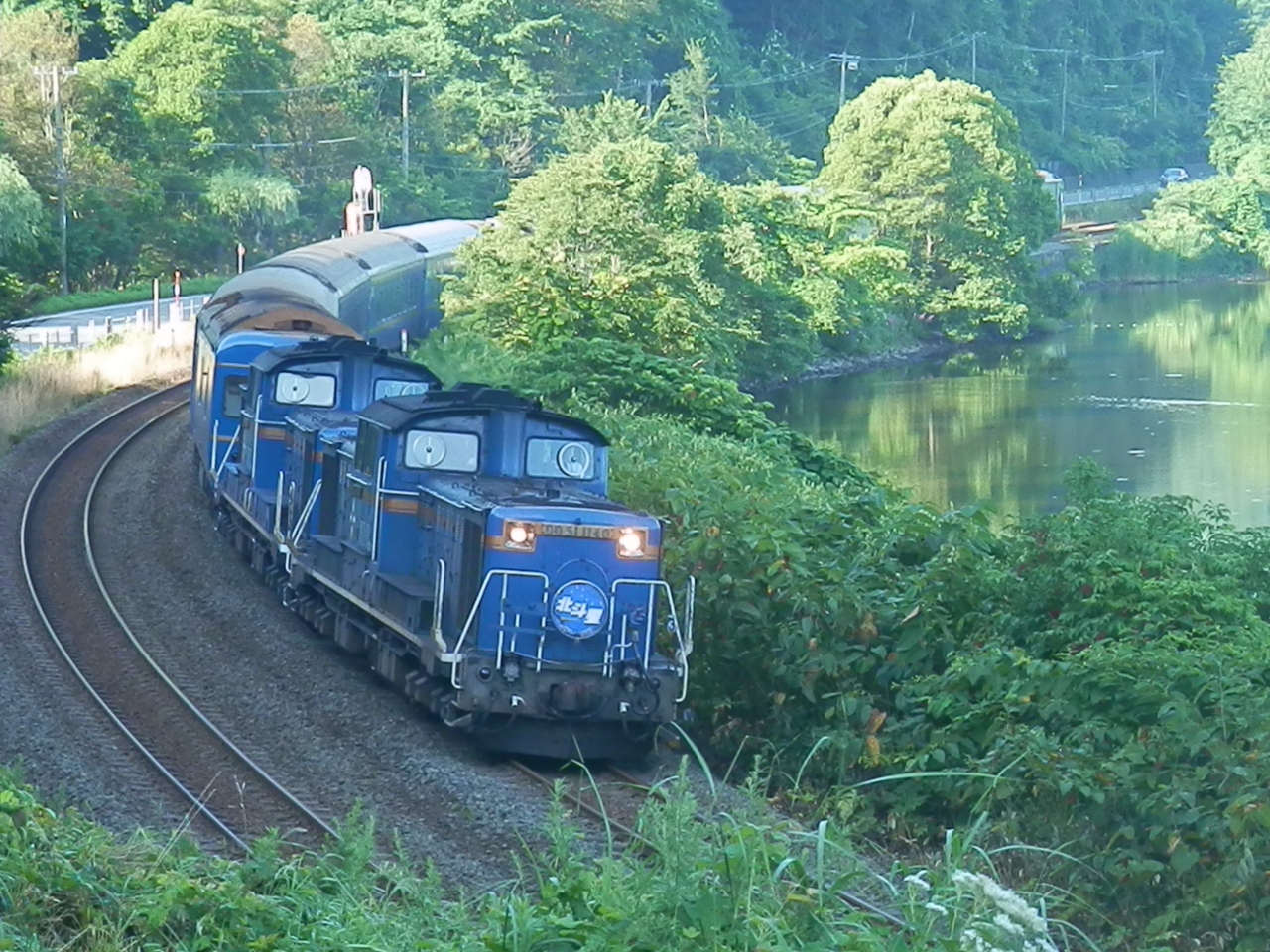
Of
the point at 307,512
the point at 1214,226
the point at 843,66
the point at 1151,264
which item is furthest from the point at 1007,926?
the point at 843,66

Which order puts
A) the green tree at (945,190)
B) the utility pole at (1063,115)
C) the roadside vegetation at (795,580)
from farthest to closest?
1. the utility pole at (1063,115)
2. the green tree at (945,190)
3. the roadside vegetation at (795,580)

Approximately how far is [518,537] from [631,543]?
82 cm

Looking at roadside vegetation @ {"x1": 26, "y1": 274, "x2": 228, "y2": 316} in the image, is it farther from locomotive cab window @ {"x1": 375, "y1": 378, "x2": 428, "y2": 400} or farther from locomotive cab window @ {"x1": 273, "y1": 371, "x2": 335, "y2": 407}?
locomotive cab window @ {"x1": 375, "y1": 378, "x2": 428, "y2": 400}

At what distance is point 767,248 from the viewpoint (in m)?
48.8

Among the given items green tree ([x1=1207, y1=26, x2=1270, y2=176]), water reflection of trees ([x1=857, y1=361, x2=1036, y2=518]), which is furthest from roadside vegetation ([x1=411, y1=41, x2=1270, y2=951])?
green tree ([x1=1207, y1=26, x2=1270, y2=176])

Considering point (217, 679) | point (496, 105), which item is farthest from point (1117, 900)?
point (496, 105)

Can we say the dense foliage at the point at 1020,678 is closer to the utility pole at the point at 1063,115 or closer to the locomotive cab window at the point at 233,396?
the locomotive cab window at the point at 233,396

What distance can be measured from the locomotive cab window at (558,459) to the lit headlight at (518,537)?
182 cm

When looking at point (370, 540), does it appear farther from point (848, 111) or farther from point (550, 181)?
point (848, 111)

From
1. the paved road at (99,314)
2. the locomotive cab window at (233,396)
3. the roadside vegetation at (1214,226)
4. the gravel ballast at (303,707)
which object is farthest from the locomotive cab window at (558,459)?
the roadside vegetation at (1214,226)

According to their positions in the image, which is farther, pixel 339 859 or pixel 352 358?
pixel 352 358

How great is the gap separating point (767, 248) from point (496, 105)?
27.2m

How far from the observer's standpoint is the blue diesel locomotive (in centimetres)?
1306

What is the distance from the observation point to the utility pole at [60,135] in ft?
156
